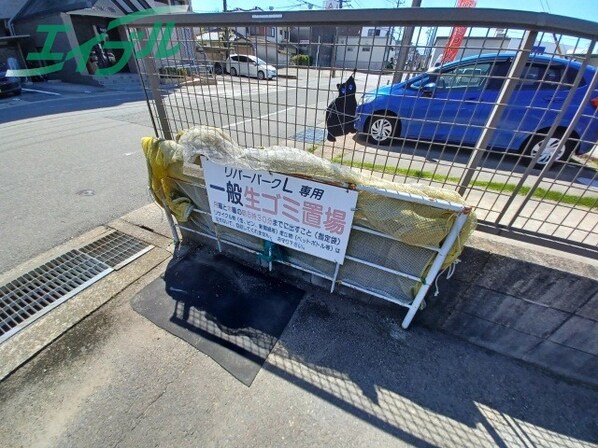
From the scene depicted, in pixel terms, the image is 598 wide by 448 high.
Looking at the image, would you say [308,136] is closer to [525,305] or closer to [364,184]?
[364,184]

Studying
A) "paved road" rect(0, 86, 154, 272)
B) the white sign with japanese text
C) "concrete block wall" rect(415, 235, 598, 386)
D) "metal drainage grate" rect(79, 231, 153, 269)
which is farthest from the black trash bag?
"paved road" rect(0, 86, 154, 272)

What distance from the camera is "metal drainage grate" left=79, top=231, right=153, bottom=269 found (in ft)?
9.23

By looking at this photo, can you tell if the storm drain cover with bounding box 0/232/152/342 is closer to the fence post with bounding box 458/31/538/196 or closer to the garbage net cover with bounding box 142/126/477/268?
the garbage net cover with bounding box 142/126/477/268

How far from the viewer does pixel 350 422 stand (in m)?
1.74

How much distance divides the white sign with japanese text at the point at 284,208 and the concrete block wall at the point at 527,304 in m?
0.90

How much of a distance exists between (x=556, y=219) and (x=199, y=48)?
144 inches

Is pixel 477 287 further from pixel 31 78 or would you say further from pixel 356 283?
pixel 31 78

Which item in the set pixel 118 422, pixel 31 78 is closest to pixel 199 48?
pixel 118 422

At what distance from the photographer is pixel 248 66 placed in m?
2.01

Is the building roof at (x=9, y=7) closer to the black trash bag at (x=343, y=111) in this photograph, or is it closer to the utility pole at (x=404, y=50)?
the black trash bag at (x=343, y=111)

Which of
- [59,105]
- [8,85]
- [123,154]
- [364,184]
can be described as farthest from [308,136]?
[8,85]

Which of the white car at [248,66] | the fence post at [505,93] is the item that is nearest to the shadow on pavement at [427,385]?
the fence post at [505,93]

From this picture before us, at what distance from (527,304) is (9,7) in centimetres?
2525

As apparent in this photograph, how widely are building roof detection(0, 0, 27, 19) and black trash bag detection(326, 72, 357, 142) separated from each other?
2310 centimetres
